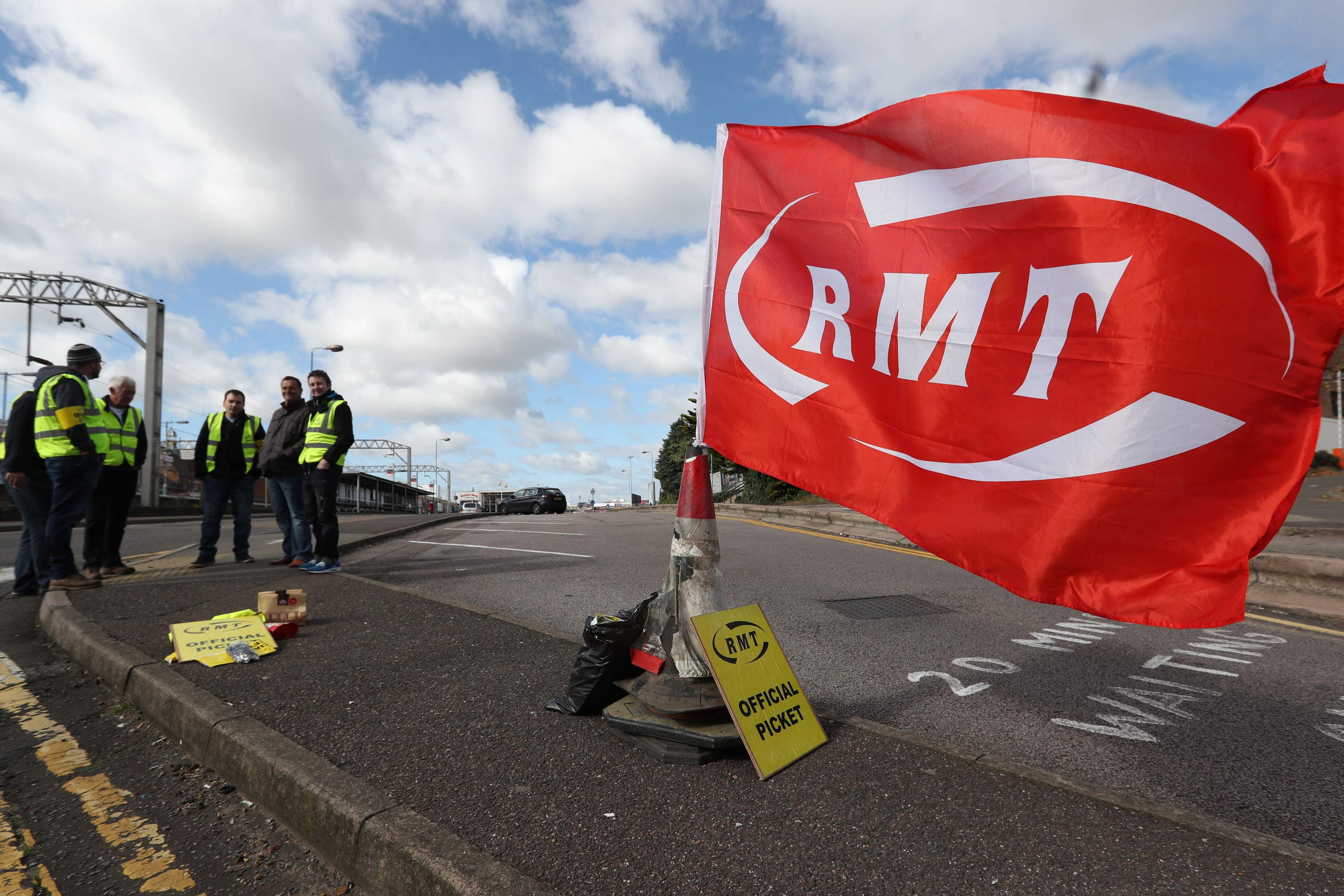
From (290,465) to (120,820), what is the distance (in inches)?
211

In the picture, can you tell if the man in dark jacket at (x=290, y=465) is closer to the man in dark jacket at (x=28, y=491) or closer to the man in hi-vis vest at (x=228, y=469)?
the man in hi-vis vest at (x=228, y=469)

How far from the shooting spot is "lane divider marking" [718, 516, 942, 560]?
1035 cm

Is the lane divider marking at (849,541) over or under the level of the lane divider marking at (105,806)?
over

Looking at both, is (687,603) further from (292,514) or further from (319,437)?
(292,514)

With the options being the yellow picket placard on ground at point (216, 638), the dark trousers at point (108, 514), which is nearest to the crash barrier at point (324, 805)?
the yellow picket placard on ground at point (216, 638)

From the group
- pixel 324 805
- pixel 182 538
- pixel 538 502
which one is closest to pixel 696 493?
pixel 324 805

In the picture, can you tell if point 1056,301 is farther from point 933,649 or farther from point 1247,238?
point 933,649

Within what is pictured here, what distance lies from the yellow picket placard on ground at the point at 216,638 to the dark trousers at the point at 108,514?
3.38m

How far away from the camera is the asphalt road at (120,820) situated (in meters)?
2.28

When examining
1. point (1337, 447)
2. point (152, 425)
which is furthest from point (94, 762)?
point (1337, 447)

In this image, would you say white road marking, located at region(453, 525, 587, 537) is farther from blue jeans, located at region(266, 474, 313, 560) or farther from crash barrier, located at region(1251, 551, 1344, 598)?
crash barrier, located at region(1251, 551, 1344, 598)

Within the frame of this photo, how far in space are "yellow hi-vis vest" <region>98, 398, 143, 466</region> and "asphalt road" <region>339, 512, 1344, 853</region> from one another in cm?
250

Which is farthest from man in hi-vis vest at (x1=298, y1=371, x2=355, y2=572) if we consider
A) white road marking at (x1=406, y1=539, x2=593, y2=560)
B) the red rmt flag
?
the red rmt flag

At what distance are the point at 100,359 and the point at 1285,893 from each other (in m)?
8.36
